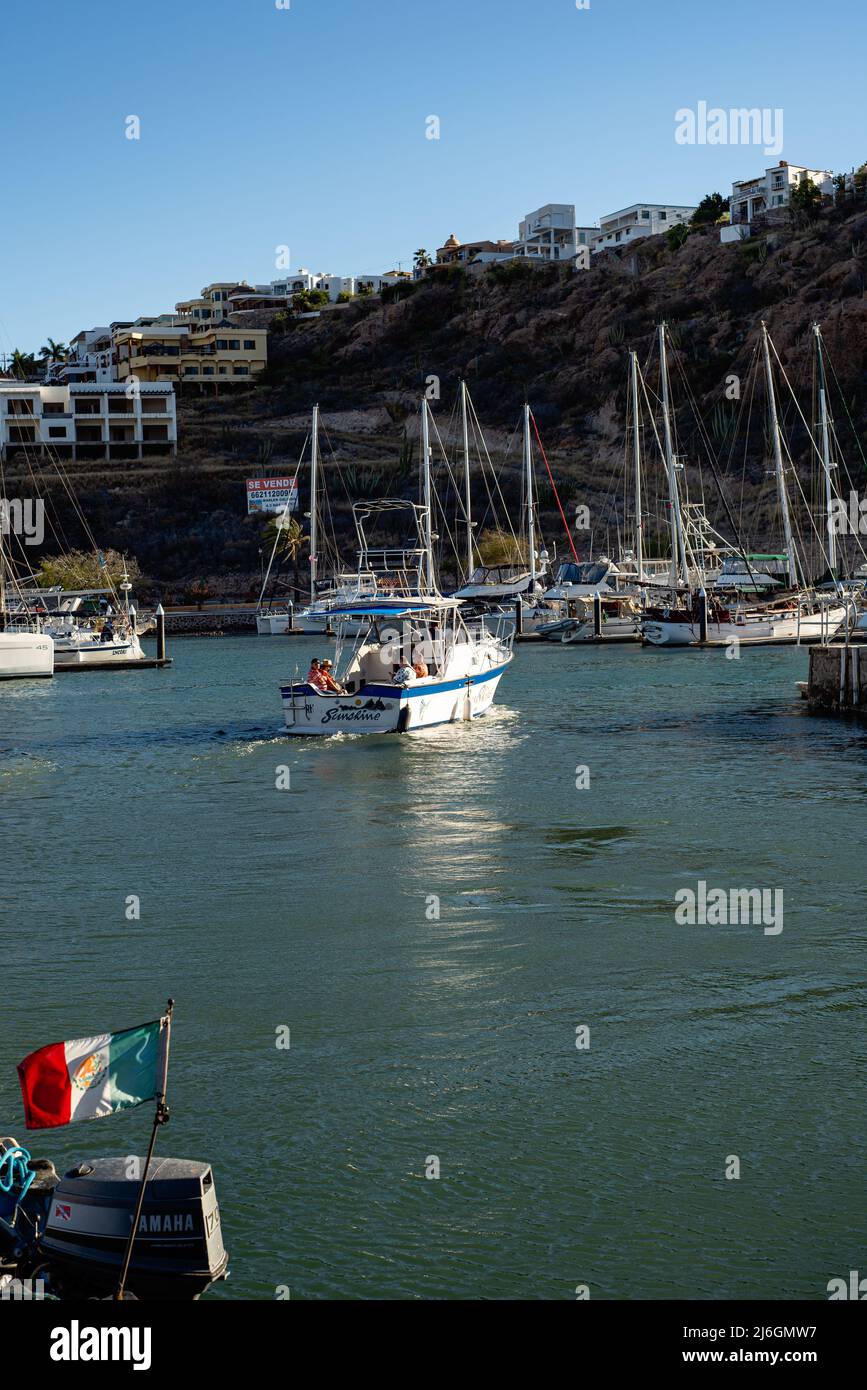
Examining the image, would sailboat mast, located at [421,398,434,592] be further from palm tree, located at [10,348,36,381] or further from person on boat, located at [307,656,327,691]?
palm tree, located at [10,348,36,381]

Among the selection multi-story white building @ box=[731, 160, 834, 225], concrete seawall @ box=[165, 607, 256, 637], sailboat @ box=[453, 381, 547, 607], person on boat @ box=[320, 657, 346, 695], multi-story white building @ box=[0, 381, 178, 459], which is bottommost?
concrete seawall @ box=[165, 607, 256, 637]

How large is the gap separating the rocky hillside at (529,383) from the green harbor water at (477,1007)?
85.3 metres

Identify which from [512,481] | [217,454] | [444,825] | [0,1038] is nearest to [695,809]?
[444,825]

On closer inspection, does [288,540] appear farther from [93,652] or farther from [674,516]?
[674,516]

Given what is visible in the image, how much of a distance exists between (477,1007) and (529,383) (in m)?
138

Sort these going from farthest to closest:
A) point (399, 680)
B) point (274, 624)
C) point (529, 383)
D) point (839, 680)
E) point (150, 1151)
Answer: point (529, 383) < point (274, 624) < point (839, 680) < point (399, 680) < point (150, 1151)

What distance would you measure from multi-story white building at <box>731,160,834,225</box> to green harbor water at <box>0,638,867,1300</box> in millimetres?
158607

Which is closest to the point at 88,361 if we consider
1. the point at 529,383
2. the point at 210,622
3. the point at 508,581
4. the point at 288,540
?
the point at 529,383

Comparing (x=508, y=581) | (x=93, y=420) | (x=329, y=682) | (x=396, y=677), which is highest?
(x=93, y=420)

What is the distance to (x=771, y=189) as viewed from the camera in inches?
7136

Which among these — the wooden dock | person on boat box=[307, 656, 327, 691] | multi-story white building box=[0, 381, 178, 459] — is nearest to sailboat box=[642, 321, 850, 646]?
the wooden dock

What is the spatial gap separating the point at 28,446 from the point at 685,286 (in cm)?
6690

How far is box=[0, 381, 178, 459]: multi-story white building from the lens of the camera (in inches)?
5492

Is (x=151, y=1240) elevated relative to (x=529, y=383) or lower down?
lower down
